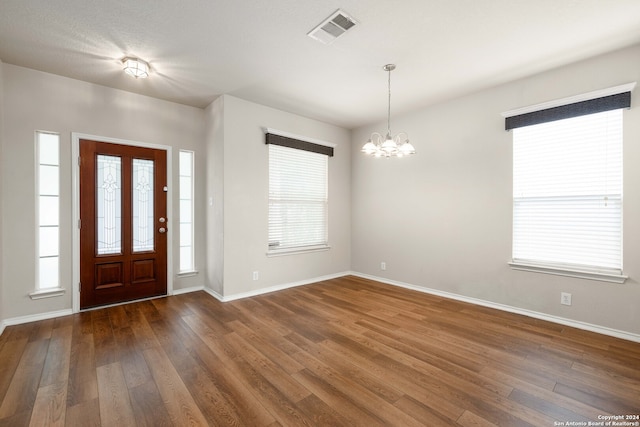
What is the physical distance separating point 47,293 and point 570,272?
594cm

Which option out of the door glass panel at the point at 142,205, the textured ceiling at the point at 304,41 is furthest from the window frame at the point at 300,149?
the door glass panel at the point at 142,205

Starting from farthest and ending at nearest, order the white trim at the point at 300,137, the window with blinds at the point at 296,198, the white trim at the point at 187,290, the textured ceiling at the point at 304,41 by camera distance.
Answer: the window with blinds at the point at 296,198 < the white trim at the point at 300,137 < the white trim at the point at 187,290 < the textured ceiling at the point at 304,41

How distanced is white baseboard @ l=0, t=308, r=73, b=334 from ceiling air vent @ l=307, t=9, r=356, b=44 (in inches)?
165

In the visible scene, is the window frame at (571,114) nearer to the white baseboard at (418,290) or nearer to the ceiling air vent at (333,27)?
the white baseboard at (418,290)

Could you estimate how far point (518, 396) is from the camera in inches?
75.0

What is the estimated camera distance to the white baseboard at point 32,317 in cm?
303

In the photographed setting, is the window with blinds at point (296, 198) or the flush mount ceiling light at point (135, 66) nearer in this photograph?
the flush mount ceiling light at point (135, 66)

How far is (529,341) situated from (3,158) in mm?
5771

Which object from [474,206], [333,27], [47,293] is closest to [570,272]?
[474,206]

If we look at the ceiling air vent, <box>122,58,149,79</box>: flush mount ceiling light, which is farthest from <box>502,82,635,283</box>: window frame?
<box>122,58,149,79</box>: flush mount ceiling light

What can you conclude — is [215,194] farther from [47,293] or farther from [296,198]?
[47,293]

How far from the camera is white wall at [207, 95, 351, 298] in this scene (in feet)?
13.0

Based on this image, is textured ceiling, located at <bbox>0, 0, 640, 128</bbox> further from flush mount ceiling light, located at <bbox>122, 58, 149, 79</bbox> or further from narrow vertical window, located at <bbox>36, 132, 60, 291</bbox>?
narrow vertical window, located at <bbox>36, 132, 60, 291</bbox>

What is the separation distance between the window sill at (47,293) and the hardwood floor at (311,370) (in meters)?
0.31
